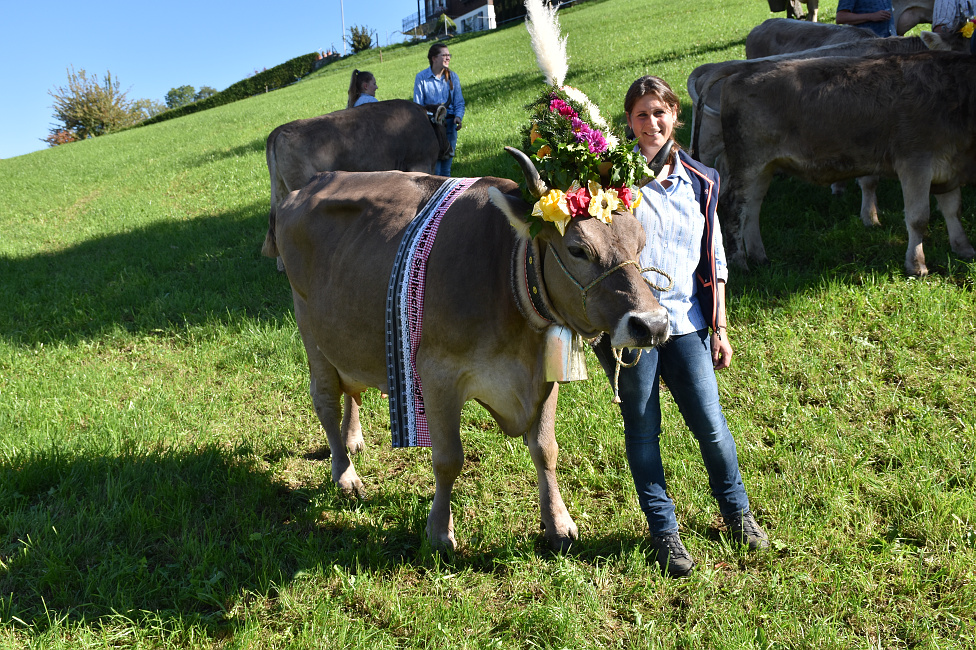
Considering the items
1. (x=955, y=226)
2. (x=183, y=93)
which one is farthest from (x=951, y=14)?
(x=183, y=93)

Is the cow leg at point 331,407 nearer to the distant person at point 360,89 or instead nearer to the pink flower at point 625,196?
the pink flower at point 625,196

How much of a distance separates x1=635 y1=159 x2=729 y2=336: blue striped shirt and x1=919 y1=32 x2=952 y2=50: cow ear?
6258 mm

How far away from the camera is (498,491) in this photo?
4305 millimetres

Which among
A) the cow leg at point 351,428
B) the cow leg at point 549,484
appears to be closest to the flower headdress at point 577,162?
the cow leg at point 549,484

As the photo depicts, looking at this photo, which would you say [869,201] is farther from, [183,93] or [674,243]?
[183,93]

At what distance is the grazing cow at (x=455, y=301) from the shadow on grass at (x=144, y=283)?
10.3ft

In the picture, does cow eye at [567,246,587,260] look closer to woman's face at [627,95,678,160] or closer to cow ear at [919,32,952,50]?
woman's face at [627,95,678,160]

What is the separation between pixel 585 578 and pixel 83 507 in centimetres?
298

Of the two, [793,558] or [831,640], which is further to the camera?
[793,558]

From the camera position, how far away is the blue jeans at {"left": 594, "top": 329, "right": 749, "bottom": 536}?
10.5 ft

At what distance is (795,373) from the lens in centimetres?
507

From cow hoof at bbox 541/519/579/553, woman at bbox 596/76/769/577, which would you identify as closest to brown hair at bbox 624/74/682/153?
woman at bbox 596/76/769/577

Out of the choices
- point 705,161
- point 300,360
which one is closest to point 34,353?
point 300,360

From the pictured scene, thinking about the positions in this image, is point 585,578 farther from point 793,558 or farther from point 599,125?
point 599,125
